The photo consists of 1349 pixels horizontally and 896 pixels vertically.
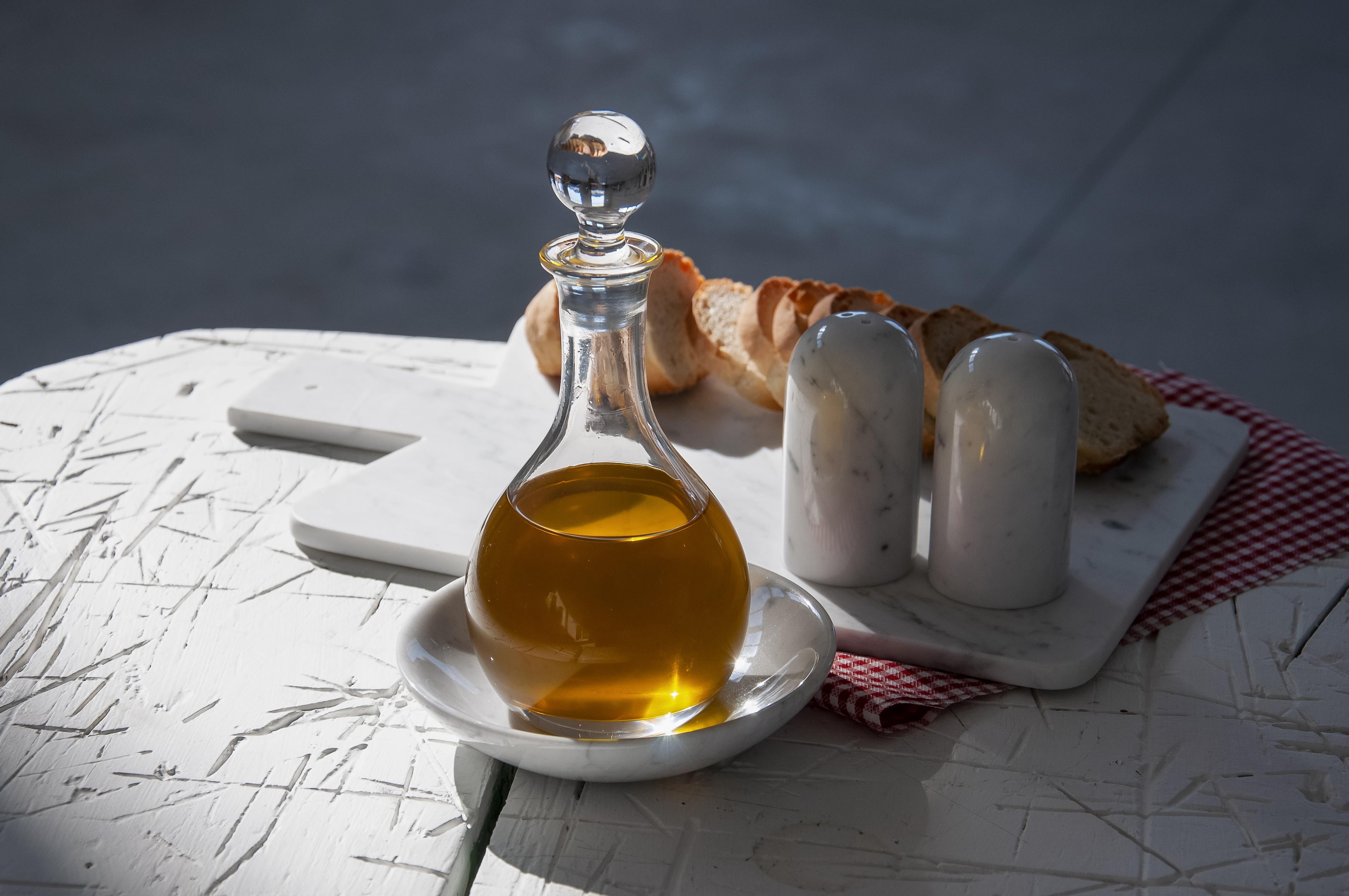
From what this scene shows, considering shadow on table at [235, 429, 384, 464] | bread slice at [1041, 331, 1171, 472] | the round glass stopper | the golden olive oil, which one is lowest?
shadow on table at [235, 429, 384, 464]

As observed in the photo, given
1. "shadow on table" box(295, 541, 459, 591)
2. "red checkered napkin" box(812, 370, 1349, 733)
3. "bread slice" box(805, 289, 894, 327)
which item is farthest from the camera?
"bread slice" box(805, 289, 894, 327)

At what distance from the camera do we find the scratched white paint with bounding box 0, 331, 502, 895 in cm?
62

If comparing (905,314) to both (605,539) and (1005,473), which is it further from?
(605,539)

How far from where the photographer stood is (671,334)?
3.92ft

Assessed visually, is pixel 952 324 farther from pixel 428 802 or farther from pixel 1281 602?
pixel 428 802

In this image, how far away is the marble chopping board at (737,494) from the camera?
2.60 feet

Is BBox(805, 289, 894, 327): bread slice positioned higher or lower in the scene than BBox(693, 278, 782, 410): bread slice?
higher

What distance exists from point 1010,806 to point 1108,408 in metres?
0.51

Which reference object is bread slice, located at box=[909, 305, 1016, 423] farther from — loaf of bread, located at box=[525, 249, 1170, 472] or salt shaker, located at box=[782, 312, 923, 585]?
salt shaker, located at box=[782, 312, 923, 585]

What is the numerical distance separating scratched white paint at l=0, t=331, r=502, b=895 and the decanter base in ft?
0.21

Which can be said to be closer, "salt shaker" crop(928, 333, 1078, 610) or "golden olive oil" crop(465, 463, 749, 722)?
"golden olive oil" crop(465, 463, 749, 722)

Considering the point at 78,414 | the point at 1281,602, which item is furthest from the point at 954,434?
the point at 78,414

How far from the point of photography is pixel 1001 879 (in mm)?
600

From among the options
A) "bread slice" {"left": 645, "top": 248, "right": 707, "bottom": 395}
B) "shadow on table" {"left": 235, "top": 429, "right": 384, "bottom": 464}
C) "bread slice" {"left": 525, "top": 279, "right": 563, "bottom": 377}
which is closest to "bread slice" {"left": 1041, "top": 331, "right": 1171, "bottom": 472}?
"bread slice" {"left": 645, "top": 248, "right": 707, "bottom": 395}
